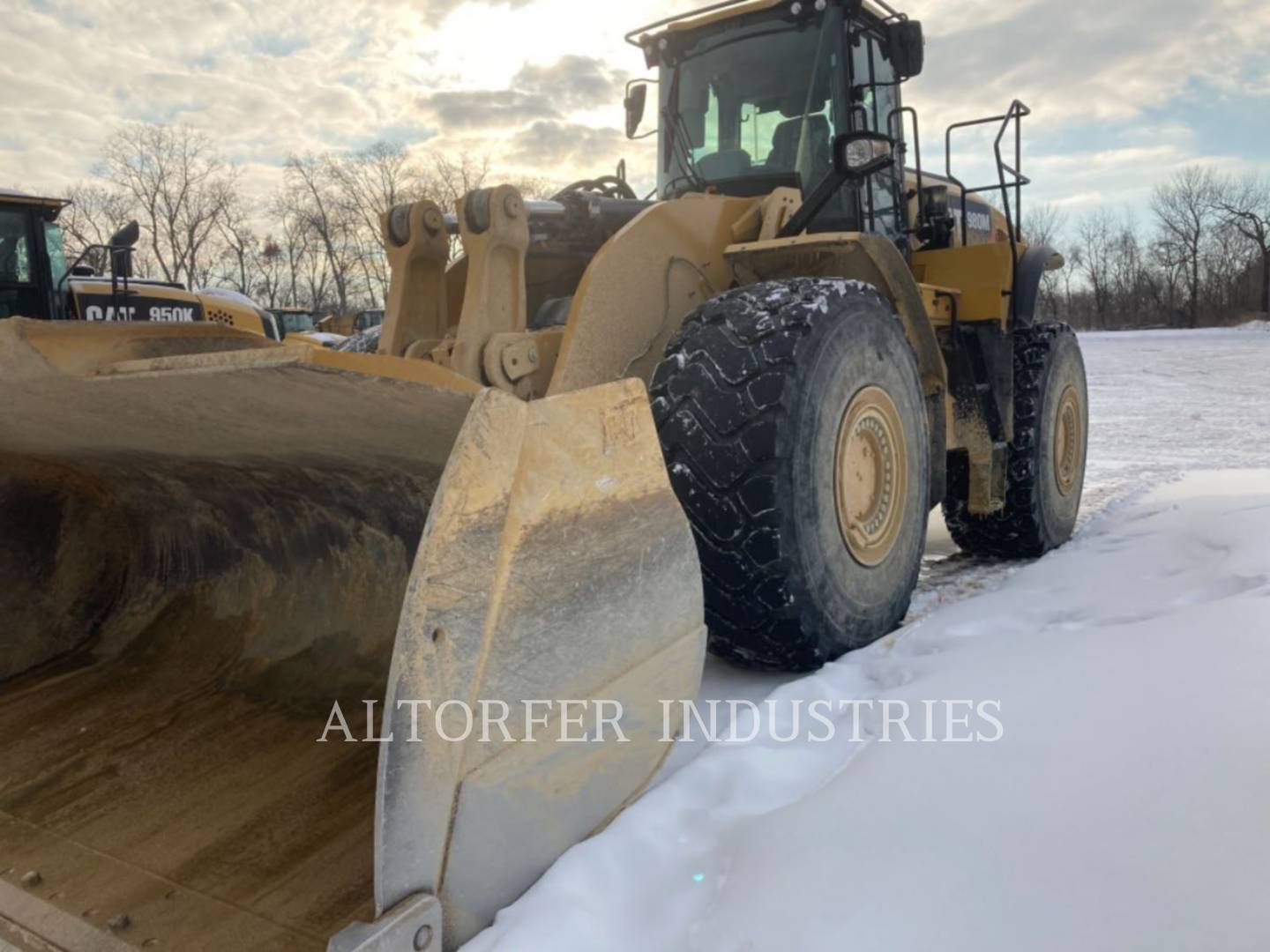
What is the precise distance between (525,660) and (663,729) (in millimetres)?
522

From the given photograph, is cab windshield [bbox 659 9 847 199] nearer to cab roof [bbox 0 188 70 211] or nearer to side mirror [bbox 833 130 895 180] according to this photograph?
side mirror [bbox 833 130 895 180]

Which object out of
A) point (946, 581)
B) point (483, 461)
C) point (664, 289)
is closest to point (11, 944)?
point (483, 461)

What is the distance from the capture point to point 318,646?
9.68 ft

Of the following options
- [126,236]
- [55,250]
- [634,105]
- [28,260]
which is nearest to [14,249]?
[28,260]

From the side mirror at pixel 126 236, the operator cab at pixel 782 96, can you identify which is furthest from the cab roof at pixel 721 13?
the side mirror at pixel 126 236

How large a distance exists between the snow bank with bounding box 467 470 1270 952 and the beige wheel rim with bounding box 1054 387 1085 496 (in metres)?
2.81

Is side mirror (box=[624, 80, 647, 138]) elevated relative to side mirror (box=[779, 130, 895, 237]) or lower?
elevated

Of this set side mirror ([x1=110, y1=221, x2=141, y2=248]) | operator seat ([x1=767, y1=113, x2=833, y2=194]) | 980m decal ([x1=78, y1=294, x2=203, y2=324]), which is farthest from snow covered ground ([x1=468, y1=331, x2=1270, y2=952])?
980m decal ([x1=78, y1=294, x2=203, y2=324])

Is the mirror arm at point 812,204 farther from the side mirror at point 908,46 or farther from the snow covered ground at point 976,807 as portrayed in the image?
the snow covered ground at point 976,807

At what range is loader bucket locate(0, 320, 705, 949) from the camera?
5.71 feet

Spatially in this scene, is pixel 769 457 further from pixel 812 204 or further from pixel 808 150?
pixel 808 150

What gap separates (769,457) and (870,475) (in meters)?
0.73

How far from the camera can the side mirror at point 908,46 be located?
4344 millimetres

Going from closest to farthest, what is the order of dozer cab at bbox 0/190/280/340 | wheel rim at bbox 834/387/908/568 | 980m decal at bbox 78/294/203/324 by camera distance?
wheel rim at bbox 834/387/908/568 < dozer cab at bbox 0/190/280/340 < 980m decal at bbox 78/294/203/324
